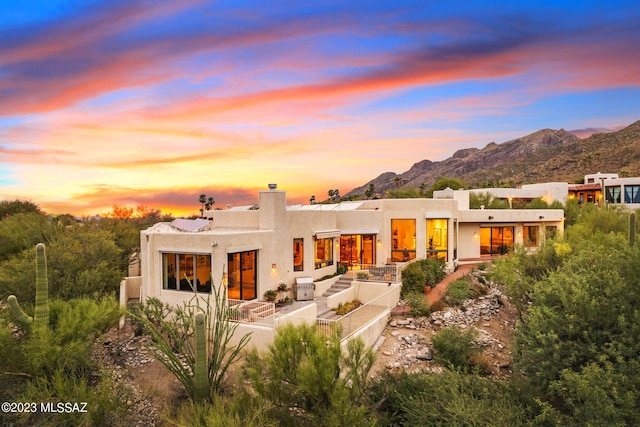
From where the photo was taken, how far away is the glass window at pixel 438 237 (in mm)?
25812

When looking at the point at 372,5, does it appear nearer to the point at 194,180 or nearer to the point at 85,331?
the point at 85,331

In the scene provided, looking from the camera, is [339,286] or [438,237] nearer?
[339,286]

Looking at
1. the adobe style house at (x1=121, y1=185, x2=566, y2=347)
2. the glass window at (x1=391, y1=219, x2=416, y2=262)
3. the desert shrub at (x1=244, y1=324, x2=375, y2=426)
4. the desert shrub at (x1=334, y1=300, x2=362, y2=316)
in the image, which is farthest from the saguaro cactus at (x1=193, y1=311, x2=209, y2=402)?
the glass window at (x1=391, y1=219, x2=416, y2=262)

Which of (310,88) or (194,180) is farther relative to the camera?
(194,180)

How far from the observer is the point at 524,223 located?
30.7 meters

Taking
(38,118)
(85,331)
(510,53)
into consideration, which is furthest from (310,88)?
(85,331)

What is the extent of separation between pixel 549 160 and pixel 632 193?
44.0m

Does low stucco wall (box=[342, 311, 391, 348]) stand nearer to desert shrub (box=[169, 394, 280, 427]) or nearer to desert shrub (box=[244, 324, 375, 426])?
desert shrub (box=[244, 324, 375, 426])

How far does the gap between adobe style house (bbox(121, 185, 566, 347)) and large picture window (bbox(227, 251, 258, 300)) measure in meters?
0.05

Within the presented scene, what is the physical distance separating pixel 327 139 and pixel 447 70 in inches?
531

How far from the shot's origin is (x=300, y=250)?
1995 cm

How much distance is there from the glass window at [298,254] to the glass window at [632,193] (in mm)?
48424

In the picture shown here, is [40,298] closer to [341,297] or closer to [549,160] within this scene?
[341,297]

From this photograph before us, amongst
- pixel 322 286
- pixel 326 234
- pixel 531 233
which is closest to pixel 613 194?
pixel 531 233
